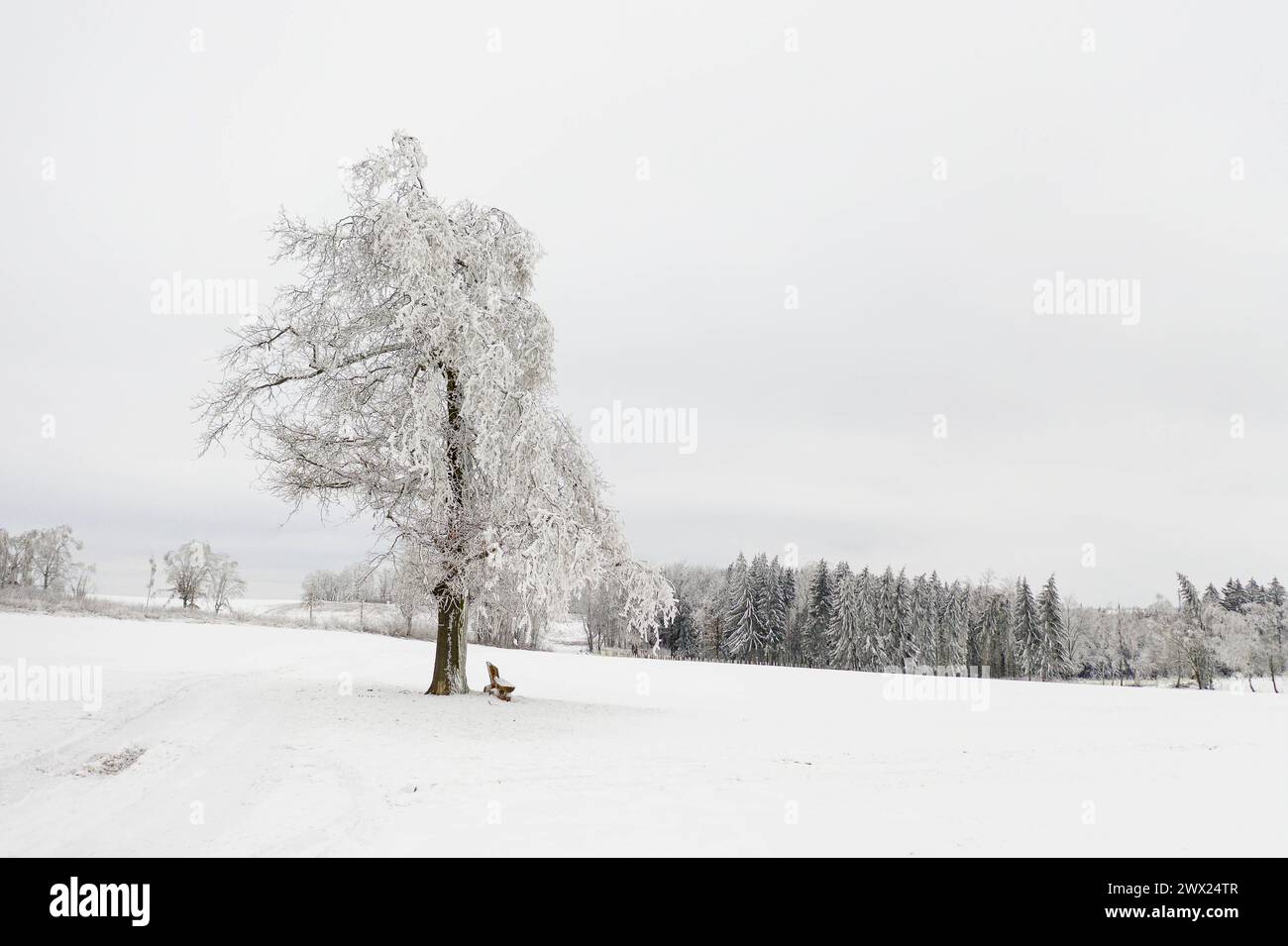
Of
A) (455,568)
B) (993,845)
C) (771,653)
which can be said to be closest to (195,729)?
(455,568)

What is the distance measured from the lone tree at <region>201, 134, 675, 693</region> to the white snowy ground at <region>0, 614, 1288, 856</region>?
141 inches

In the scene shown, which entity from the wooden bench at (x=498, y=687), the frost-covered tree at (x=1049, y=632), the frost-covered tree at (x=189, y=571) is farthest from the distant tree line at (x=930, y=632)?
the wooden bench at (x=498, y=687)

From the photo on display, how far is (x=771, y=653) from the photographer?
83.5 metres

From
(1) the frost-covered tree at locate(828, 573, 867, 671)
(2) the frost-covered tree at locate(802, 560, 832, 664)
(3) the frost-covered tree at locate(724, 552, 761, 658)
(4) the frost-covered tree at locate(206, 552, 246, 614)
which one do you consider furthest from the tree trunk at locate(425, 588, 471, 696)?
(4) the frost-covered tree at locate(206, 552, 246, 614)

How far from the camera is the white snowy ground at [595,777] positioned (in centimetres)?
692

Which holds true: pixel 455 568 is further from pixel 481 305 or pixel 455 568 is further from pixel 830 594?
pixel 830 594

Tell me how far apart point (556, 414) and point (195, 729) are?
31.2 feet

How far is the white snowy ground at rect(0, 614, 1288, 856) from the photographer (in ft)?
22.7

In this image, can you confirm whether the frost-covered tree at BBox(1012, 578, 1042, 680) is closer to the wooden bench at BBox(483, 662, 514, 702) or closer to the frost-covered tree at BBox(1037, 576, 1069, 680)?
the frost-covered tree at BBox(1037, 576, 1069, 680)

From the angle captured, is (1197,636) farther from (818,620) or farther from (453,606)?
(453,606)

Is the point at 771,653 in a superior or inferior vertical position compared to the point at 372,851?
inferior

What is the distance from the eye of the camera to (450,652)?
17266mm

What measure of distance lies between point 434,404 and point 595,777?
8.46m
